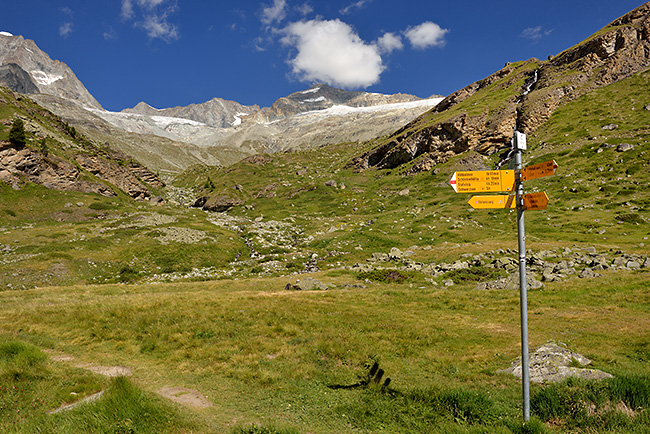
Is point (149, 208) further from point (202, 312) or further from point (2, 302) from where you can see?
point (202, 312)

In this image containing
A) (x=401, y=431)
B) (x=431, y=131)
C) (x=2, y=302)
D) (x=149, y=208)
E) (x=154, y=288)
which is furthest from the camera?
(x=431, y=131)

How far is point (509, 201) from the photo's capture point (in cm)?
730

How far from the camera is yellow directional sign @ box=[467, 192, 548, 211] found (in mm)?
6840

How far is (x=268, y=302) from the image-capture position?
2175cm

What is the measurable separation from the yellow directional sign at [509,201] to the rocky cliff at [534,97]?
332 feet

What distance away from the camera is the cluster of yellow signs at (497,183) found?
7.02 meters

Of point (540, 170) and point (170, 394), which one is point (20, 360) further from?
point (540, 170)

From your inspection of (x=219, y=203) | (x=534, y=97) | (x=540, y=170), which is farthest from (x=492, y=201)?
(x=534, y=97)

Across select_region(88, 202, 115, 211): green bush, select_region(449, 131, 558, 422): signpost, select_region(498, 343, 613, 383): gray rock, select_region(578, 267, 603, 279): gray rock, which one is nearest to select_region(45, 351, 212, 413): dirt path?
select_region(449, 131, 558, 422): signpost

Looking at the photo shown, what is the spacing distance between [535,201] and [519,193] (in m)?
0.38

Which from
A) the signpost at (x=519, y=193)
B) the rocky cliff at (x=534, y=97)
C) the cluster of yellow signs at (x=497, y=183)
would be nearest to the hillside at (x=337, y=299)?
the rocky cliff at (x=534, y=97)

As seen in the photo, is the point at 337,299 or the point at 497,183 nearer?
the point at 497,183

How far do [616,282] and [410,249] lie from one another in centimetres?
2725

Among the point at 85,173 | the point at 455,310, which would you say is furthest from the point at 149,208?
the point at 455,310
